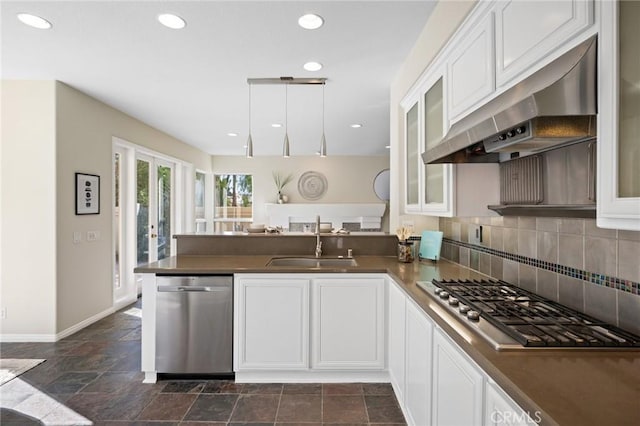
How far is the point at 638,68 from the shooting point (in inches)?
32.9

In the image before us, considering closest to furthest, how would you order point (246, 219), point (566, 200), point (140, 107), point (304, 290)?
point (566, 200) → point (304, 290) → point (140, 107) → point (246, 219)

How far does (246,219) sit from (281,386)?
6129mm

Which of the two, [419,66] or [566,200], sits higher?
[419,66]

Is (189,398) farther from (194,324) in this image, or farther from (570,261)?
(570,261)

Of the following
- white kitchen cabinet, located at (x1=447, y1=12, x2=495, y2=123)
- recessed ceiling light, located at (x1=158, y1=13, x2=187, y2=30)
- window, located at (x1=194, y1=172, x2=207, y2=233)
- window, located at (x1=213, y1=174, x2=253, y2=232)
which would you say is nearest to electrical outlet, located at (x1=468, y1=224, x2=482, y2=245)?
white kitchen cabinet, located at (x1=447, y1=12, x2=495, y2=123)

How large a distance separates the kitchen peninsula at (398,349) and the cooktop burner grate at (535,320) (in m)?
0.05

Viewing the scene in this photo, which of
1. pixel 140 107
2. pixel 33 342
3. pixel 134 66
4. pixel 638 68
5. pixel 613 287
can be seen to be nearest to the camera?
pixel 638 68

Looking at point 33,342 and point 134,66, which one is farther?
point 33,342

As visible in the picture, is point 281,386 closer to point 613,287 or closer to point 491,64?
point 613,287

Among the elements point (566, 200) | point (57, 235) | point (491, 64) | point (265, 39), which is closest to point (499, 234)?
point (566, 200)

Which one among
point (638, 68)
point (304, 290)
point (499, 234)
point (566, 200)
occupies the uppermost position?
point (638, 68)

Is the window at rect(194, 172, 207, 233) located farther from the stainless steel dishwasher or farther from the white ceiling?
the stainless steel dishwasher

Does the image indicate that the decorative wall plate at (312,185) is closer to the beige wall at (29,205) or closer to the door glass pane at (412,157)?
the beige wall at (29,205)

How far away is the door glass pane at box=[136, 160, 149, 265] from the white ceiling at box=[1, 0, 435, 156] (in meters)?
0.92
